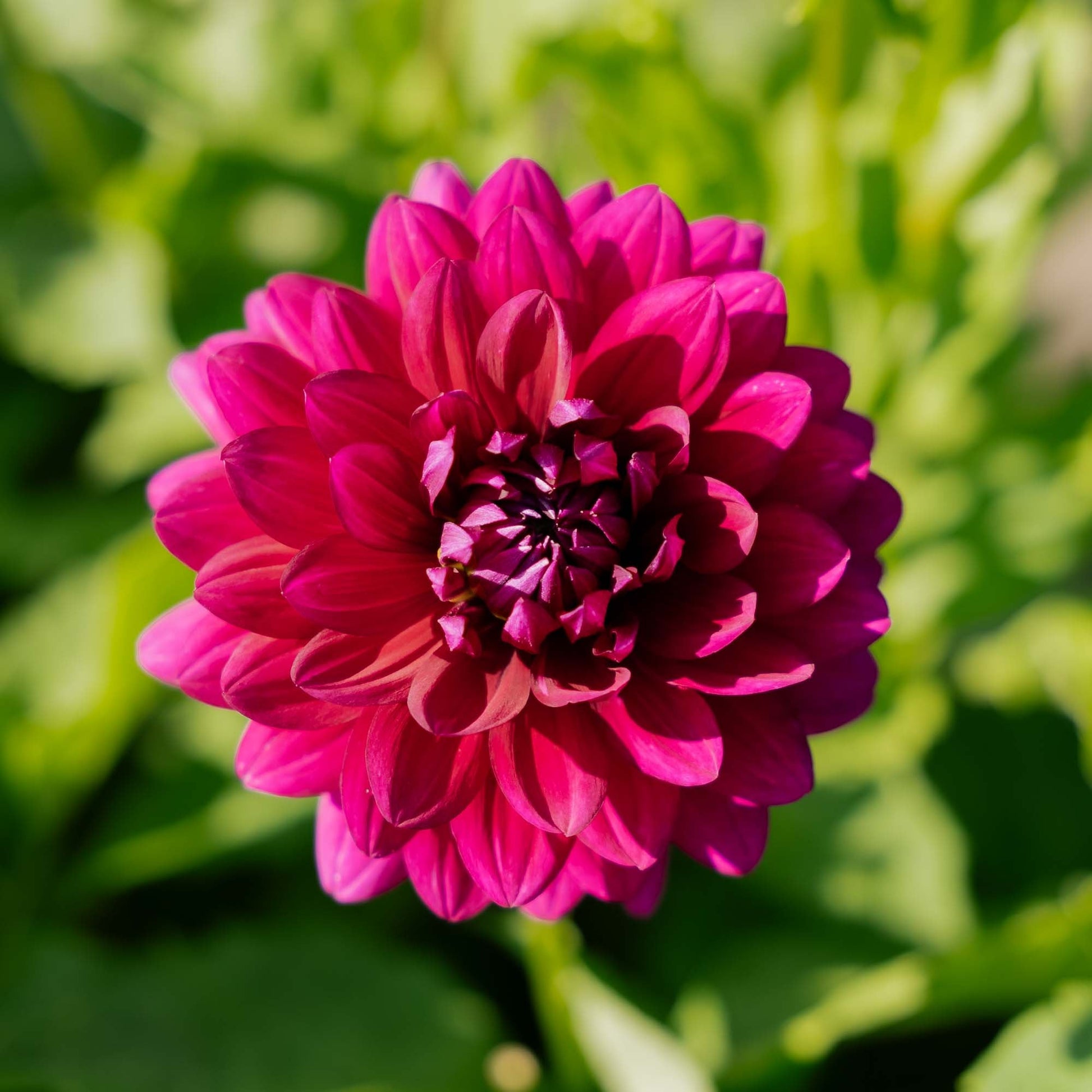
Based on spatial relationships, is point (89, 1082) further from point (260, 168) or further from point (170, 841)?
point (260, 168)

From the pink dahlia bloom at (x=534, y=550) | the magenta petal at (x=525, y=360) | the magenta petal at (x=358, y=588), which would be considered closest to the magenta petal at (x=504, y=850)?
the pink dahlia bloom at (x=534, y=550)

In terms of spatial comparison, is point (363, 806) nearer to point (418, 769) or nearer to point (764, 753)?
point (418, 769)

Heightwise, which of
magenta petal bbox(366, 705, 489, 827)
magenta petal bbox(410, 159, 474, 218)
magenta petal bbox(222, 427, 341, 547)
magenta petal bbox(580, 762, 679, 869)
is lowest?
magenta petal bbox(366, 705, 489, 827)

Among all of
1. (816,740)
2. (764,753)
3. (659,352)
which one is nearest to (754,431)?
(659,352)

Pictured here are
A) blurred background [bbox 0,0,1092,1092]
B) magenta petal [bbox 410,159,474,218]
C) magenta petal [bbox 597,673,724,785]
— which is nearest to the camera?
magenta petal [bbox 597,673,724,785]

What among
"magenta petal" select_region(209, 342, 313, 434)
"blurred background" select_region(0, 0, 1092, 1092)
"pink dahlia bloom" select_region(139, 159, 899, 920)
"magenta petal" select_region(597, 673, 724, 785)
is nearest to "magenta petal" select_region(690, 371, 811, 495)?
"pink dahlia bloom" select_region(139, 159, 899, 920)

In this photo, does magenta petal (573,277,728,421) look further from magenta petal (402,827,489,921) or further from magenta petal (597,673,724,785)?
magenta petal (402,827,489,921)

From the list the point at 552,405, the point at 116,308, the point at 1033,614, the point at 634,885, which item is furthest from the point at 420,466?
the point at 1033,614

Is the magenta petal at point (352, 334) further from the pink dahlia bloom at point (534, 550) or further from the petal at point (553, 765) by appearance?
the petal at point (553, 765)
